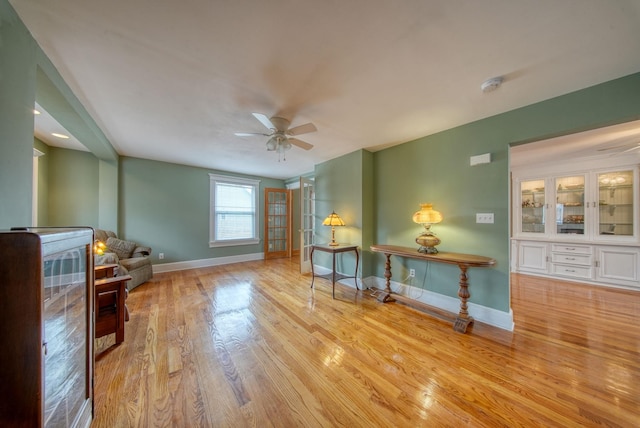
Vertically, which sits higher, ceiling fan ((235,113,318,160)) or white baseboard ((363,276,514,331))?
ceiling fan ((235,113,318,160))

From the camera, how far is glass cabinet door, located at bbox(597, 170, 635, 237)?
3.44 m

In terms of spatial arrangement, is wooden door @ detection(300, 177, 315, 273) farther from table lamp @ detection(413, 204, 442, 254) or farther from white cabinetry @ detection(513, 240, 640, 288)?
white cabinetry @ detection(513, 240, 640, 288)

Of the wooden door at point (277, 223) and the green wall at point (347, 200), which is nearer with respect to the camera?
the green wall at point (347, 200)

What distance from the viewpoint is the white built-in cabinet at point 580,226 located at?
3.41 metres

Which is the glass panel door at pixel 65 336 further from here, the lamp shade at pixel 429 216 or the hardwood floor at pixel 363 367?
the lamp shade at pixel 429 216

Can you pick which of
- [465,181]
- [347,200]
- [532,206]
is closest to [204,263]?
[347,200]

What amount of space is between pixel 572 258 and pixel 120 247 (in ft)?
26.1

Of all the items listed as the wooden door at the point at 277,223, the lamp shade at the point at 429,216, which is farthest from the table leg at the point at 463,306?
the wooden door at the point at 277,223

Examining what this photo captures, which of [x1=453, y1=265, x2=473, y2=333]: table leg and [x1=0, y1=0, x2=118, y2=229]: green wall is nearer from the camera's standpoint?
[x1=0, y1=0, x2=118, y2=229]: green wall

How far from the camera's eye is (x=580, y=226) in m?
3.80

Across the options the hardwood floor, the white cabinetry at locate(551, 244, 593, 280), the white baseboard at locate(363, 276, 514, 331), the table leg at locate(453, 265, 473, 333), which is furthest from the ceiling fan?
the white cabinetry at locate(551, 244, 593, 280)

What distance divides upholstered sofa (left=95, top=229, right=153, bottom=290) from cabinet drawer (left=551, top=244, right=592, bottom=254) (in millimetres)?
7345

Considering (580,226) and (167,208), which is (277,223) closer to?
(167,208)

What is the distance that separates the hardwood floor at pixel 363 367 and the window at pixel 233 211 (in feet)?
8.02
